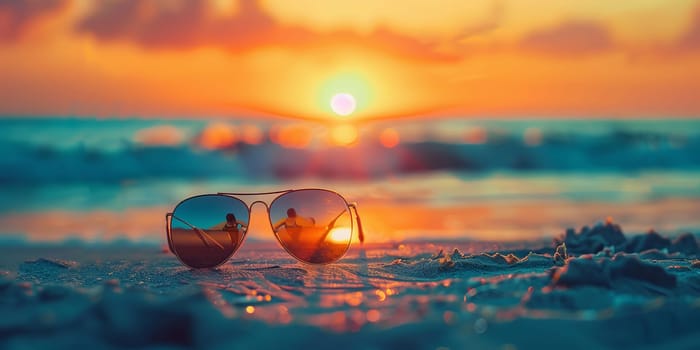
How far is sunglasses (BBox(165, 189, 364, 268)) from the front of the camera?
427 centimetres

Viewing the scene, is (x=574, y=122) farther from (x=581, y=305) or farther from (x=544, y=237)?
(x=581, y=305)

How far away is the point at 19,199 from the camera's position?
42.4 feet

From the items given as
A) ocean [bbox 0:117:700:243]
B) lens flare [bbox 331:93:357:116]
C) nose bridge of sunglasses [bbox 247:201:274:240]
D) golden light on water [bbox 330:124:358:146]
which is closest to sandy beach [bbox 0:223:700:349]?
nose bridge of sunglasses [bbox 247:201:274:240]

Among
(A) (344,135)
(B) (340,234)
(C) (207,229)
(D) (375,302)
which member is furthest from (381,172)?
(D) (375,302)

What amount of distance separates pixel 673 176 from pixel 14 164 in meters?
15.9

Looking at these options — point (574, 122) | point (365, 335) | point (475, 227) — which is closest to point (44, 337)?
point (365, 335)

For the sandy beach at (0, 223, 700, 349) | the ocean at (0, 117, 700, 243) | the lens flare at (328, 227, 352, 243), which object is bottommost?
the sandy beach at (0, 223, 700, 349)

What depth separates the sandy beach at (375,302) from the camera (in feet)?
7.74

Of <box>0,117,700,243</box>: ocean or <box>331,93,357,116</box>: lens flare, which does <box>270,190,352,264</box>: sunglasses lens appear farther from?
<box>331,93,357,116</box>: lens flare

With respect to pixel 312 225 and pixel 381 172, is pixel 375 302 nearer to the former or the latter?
pixel 312 225

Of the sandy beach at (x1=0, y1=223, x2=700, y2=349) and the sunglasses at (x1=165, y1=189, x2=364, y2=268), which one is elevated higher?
the sunglasses at (x1=165, y1=189, x2=364, y2=268)

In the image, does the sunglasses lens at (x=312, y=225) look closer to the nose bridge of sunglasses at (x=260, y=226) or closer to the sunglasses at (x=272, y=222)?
the sunglasses at (x=272, y=222)

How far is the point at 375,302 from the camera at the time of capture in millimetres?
3252

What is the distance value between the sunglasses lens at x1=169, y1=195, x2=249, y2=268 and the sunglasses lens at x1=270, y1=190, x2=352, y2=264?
24 centimetres
